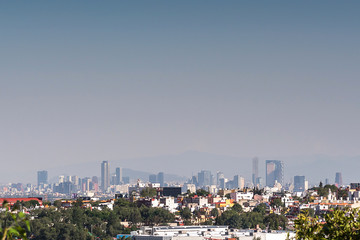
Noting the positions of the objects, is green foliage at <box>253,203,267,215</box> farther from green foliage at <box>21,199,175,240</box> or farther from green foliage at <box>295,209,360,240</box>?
green foliage at <box>295,209,360,240</box>

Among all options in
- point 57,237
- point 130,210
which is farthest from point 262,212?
point 57,237

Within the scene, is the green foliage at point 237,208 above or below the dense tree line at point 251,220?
above

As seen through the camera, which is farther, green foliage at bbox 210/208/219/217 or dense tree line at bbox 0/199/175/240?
green foliage at bbox 210/208/219/217

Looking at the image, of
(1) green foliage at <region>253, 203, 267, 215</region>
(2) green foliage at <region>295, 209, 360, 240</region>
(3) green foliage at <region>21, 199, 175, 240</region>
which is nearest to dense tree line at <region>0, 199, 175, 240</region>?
(3) green foliage at <region>21, 199, 175, 240</region>

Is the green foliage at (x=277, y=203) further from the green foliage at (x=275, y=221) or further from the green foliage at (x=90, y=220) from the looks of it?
the green foliage at (x=90, y=220)

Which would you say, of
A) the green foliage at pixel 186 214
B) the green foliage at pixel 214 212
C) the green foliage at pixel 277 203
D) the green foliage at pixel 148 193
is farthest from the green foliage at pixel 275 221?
the green foliage at pixel 148 193

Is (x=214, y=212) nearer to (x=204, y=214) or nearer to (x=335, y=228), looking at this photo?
(x=204, y=214)

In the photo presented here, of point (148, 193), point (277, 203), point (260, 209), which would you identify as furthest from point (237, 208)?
point (148, 193)

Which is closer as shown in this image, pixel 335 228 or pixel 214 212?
pixel 335 228

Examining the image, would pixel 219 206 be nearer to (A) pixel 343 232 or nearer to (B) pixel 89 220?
(B) pixel 89 220

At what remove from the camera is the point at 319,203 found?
12006cm

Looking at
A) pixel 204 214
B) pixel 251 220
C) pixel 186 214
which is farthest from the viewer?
pixel 204 214

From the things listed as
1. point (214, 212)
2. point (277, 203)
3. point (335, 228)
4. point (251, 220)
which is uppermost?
point (335, 228)

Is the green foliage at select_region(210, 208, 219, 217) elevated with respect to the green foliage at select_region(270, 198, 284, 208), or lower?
lower
